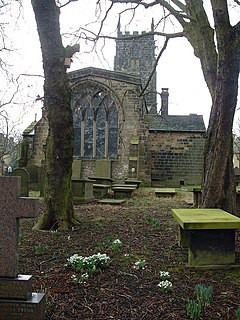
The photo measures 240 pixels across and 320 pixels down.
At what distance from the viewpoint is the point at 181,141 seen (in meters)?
24.1

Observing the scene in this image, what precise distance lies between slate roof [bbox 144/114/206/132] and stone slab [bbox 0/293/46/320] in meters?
20.5

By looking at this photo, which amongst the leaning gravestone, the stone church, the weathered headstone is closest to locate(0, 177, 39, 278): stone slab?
the leaning gravestone

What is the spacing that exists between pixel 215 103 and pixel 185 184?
16813 mm

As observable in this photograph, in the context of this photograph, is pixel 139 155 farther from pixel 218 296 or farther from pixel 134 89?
pixel 218 296

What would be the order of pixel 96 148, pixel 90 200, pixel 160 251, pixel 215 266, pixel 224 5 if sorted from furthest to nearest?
pixel 96 148
pixel 90 200
pixel 224 5
pixel 160 251
pixel 215 266

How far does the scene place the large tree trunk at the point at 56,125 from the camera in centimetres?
760

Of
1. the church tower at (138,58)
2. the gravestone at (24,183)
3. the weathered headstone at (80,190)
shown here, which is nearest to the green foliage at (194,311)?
the weathered headstone at (80,190)

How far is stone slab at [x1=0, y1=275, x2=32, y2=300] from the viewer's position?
3244 millimetres

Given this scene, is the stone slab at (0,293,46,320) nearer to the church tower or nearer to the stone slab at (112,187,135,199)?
the stone slab at (112,187,135,199)

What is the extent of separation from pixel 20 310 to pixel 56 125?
489 centimetres

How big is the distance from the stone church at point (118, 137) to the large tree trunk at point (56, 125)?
1461 cm

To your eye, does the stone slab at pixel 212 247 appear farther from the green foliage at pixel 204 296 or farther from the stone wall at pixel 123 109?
the stone wall at pixel 123 109

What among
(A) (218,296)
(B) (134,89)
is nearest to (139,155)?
(B) (134,89)

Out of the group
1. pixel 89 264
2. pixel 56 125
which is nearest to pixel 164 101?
pixel 56 125
